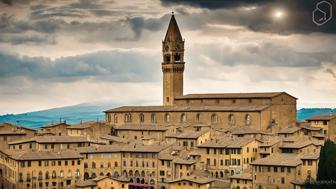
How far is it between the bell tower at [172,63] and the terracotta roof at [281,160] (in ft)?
148

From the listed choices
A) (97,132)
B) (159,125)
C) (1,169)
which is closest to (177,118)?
(159,125)

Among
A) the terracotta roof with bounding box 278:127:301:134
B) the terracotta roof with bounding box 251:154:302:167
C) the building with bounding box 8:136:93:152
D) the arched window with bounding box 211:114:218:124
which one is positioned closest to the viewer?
the terracotta roof with bounding box 251:154:302:167

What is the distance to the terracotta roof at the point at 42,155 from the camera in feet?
269

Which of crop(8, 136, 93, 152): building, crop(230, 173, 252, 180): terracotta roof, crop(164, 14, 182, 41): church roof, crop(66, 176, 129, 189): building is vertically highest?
crop(164, 14, 182, 41): church roof

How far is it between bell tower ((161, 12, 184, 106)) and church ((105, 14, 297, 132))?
162 mm

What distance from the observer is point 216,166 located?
8219 centimetres

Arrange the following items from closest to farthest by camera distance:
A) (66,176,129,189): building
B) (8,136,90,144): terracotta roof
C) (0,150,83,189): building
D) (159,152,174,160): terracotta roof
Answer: (66,176,129,189): building, (0,150,83,189): building, (159,152,174,160): terracotta roof, (8,136,90,144): terracotta roof

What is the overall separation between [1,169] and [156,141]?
20389mm

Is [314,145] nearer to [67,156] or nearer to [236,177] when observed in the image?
[236,177]

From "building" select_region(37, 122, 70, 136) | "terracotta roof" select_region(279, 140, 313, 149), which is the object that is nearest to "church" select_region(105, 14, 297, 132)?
"building" select_region(37, 122, 70, 136)

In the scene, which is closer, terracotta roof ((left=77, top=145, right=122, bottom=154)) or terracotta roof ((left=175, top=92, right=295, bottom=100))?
terracotta roof ((left=77, top=145, right=122, bottom=154))

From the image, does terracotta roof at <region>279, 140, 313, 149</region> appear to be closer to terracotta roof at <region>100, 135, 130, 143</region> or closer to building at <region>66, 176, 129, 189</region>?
building at <region>66, 176, 129, 189</region>

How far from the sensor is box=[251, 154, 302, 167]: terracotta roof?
73.1 meters

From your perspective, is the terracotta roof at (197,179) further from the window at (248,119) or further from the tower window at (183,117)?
the tower window at (183,117)
